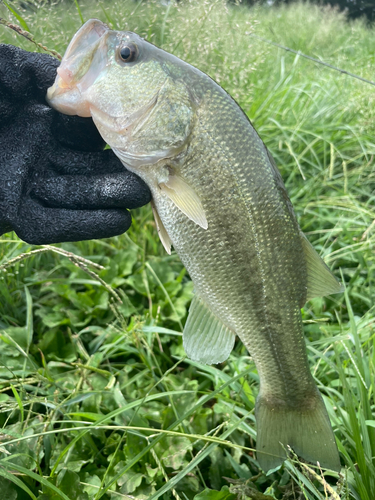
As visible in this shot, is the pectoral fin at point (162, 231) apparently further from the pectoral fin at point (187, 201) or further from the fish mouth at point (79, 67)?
the fish mouth at point (79, 67)

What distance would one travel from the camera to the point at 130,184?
4.53 feet

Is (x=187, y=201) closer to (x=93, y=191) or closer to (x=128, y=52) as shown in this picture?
(x=93, y=191)

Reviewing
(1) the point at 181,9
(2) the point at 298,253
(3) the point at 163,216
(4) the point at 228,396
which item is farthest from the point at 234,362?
(1) the point at 181,9

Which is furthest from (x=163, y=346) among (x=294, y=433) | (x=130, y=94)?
(x=130, y=94)

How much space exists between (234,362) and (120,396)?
0.56 metres

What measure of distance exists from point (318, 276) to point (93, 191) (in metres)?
0.86

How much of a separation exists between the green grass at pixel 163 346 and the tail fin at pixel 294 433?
0.07m

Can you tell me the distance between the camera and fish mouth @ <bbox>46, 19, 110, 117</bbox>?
1.27 m

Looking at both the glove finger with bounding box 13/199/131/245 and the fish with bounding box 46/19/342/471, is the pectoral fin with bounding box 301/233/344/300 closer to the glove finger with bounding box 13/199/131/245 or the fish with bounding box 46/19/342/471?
the fish with bounding box 46/19/342/471

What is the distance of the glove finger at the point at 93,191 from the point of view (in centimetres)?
139

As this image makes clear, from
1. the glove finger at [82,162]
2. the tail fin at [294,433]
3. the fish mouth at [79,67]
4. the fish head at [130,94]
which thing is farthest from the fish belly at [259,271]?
the fish mouth at [79,67]

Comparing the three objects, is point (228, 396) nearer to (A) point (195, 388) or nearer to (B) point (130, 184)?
(A) point (195, 388)

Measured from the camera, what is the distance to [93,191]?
142 centimetres

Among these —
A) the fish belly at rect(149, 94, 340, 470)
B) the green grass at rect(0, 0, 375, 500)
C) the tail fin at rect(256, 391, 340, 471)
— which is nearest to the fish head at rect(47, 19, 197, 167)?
the fish belly at rect(149, 94, 340, 470)
